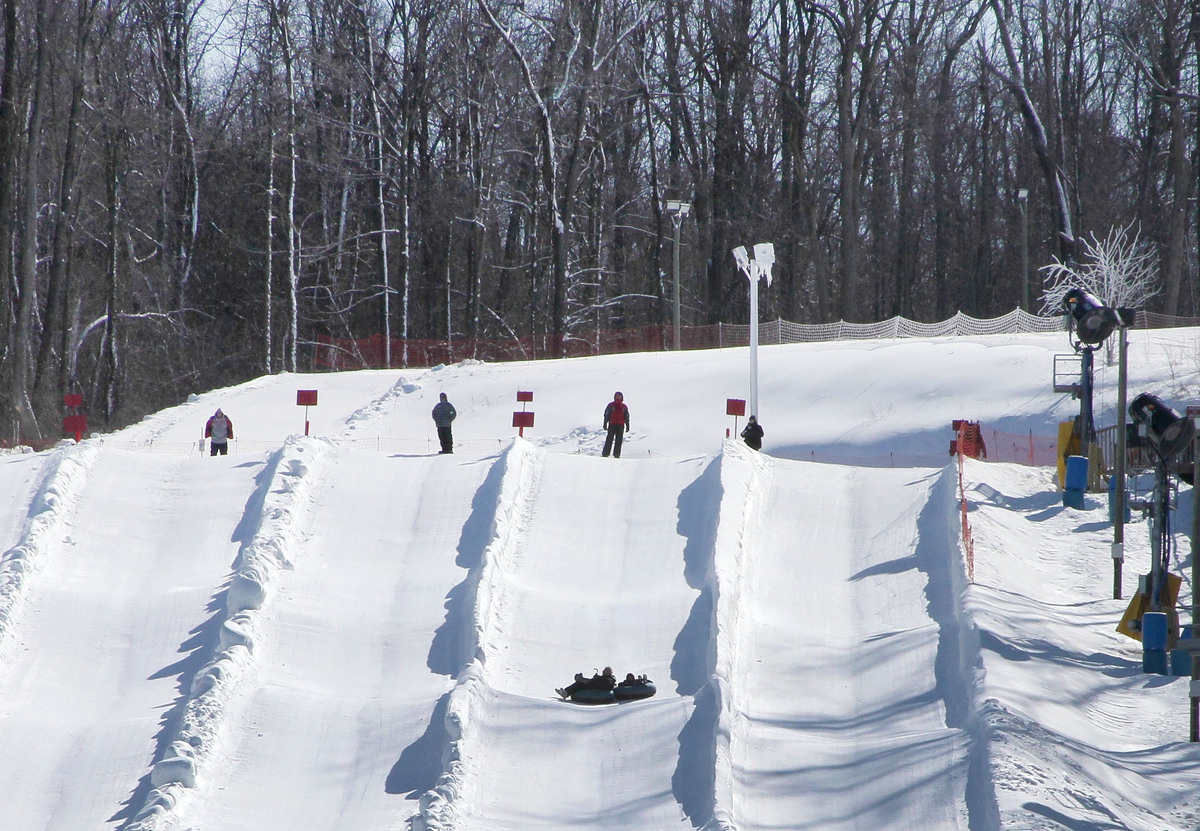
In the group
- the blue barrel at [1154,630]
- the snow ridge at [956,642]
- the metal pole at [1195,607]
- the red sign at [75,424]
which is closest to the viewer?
the snow ridge at [956,642]

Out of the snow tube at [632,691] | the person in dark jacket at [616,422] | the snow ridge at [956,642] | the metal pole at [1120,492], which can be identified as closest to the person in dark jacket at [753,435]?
the person in dark jacket at [616,422]

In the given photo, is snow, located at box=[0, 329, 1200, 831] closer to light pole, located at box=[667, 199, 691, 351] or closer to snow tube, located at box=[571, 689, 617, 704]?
snow tube, located at box=[571, 689, 617, 704]

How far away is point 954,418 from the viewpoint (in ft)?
99.4

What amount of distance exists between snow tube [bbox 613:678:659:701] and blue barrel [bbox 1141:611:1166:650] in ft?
19.0

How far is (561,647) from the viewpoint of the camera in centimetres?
1720

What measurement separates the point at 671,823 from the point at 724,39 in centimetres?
4587

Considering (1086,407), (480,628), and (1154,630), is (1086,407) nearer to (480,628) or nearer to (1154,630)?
(1154,630)

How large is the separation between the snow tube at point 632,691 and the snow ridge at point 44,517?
7817 mm

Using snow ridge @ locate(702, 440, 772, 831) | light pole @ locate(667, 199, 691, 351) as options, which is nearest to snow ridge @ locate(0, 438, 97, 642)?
snow ridge @ locate(702, 440, 772, 831)

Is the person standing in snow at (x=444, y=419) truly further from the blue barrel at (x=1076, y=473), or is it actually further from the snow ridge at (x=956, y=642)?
the blue barrel at (x=1076, y=473)

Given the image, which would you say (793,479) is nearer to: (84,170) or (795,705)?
(795,705)

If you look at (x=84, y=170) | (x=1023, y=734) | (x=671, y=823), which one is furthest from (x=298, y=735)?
(x=84, y=170)

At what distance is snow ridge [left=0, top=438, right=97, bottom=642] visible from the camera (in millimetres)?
17875

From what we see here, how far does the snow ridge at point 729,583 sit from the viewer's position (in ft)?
44.3
